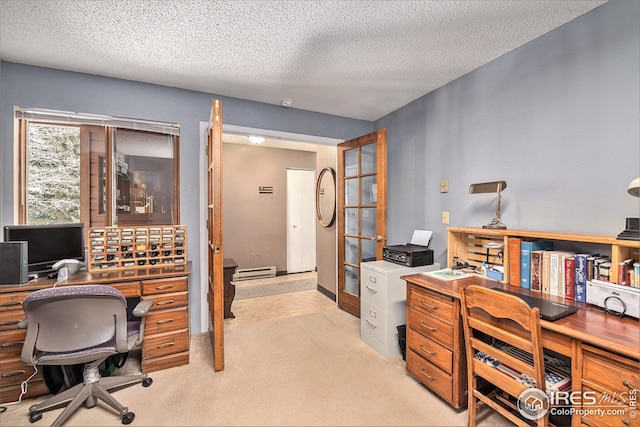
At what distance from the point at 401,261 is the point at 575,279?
48.4 inches

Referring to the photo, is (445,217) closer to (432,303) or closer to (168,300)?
(432,303)

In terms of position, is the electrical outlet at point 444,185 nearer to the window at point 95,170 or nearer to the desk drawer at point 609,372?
the desk drawer at point 609,372

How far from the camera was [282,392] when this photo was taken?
191 centimetres

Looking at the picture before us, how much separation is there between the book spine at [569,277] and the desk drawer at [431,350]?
0.75 metres

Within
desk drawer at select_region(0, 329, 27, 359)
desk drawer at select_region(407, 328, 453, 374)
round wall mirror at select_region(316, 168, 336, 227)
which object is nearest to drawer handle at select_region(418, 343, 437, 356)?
desk drawer at select_region(407, 328, 453, 374)

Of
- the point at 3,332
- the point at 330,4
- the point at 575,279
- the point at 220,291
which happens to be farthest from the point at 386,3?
the point at 3,332

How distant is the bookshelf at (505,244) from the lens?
1403 millimetres

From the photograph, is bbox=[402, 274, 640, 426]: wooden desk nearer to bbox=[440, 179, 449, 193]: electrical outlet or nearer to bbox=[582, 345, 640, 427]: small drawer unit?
bbox=[582, 345, 640, 427]: small drawer unit

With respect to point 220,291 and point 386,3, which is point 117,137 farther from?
point 386,3

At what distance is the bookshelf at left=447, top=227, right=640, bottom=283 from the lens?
140 cm

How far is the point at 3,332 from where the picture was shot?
1780mm

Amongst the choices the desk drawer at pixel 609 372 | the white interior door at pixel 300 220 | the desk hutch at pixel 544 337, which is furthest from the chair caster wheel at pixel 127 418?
the white interior door at pixel 300 220

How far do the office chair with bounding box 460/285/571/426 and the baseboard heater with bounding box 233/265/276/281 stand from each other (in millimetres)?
3908

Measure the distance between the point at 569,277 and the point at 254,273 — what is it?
170 inches
